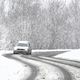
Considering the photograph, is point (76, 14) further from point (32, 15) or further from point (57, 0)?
point (32, 15)

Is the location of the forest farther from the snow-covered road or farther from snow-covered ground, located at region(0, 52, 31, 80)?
snow-covered ground, located at region(0, 52, 31, 80)

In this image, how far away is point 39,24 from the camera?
7112 cm

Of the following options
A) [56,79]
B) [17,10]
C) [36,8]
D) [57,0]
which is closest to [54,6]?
[57,0]

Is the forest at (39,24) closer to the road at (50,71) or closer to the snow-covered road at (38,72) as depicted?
the road at (50,71)

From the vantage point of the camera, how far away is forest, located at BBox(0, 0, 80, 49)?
6706 centimetres

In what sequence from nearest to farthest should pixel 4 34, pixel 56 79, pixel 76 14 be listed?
1. pixel 56 79
2. pixel 4 34
3. pixel 76 14

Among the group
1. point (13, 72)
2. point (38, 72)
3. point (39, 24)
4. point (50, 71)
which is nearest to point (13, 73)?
point (13, 72)

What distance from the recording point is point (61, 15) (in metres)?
77.8

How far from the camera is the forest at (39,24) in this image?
67.1 metres

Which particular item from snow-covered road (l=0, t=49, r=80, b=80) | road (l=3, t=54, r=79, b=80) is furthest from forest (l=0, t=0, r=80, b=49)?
snow-covered road (l=0, t=49, r=80, b=80)

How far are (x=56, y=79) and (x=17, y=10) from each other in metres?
57.8

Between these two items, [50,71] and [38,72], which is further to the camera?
[50,71]

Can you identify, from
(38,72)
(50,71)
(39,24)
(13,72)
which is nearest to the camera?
→ (13,72)

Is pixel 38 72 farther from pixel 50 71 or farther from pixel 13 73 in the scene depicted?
pixel 13 73
